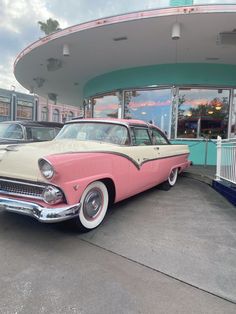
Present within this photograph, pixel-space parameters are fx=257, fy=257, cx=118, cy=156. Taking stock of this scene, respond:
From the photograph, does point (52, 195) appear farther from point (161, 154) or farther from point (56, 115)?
point (56, 115)

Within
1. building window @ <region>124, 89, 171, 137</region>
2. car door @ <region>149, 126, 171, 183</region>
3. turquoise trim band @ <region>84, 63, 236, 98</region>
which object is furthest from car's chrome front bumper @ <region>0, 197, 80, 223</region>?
turquoise trim band @ <region>84, 63, 236, 98</region>

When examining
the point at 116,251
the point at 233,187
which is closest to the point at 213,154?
the point at 233,187

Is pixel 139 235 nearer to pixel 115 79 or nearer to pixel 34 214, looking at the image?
pixel 34 214

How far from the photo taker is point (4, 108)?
31.7 m

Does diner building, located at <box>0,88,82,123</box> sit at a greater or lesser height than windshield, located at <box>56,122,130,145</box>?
greater

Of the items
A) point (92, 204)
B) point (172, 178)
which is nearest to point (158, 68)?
point (172, 178)

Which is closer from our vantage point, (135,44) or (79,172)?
(79,172)

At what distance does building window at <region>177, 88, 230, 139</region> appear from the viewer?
9.48m

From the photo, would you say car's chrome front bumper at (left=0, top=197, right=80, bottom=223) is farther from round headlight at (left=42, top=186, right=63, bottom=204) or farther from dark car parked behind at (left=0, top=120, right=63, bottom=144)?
dark car parked behind at (left=0, top=120, right=63, bottom=144)

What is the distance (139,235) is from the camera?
3520mm

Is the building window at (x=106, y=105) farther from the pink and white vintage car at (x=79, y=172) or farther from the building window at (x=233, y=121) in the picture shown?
the pink and white vintage car at (x=79, y=172)

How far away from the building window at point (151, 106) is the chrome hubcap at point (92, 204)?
6.55 m

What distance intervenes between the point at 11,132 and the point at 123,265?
5.73m

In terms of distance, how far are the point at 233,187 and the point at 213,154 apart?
436cm
